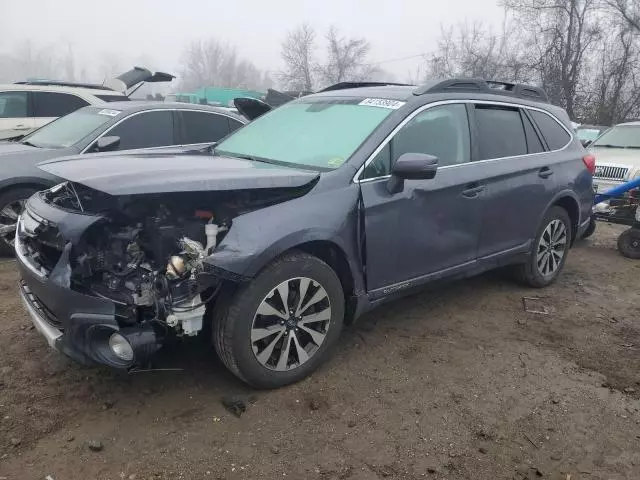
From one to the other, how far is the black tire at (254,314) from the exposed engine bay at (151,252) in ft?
0.49

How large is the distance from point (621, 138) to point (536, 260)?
566 cm

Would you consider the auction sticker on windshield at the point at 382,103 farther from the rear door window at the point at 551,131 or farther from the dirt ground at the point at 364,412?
the rear door window at the point at 551,131

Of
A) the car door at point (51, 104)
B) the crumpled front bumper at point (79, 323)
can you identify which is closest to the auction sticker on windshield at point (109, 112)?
the car door at point (51, 104)

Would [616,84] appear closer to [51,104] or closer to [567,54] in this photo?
[567,54]

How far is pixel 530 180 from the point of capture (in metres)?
4.73

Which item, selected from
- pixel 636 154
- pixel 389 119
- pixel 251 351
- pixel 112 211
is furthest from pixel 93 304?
pixel 636 154

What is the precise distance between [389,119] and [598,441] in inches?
90.6

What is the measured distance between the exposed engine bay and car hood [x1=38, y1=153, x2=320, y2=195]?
10 centimetres

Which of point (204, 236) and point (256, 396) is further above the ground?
point (204, 236)

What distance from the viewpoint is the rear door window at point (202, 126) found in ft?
22.7

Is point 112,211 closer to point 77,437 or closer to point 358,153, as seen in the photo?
point 77,437

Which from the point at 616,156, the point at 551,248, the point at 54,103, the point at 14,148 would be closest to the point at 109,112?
the point at 14,148

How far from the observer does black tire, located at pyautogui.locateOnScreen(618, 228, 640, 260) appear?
6812 mm

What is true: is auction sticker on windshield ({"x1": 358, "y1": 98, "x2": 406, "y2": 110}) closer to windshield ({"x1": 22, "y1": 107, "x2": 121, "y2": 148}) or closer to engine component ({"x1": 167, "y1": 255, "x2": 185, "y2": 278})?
engine component ({"x1": 167, "y1": 255, "x2": 185, "y2": 278})
